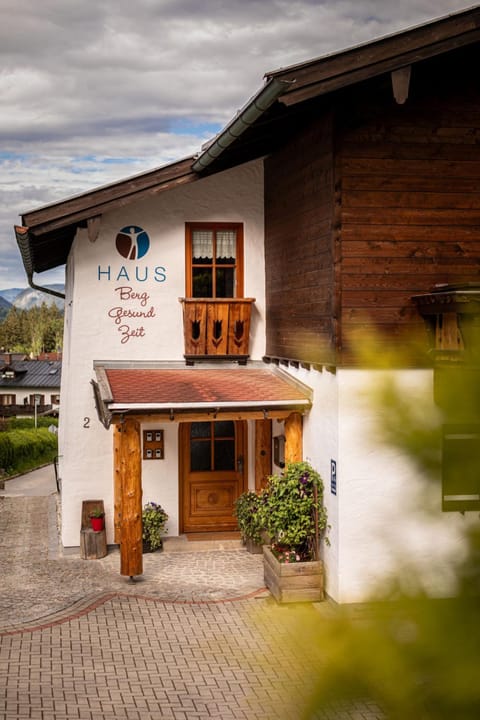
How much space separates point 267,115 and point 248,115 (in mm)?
765

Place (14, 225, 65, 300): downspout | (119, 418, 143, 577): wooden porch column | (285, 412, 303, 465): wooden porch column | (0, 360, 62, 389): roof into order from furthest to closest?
(0, 360, 62, 389): roof → (14, 225, 65, 300): downspout → (285, 412, 303, 465): wooden porch column → (119, 418, 143, 577): wooden porch column

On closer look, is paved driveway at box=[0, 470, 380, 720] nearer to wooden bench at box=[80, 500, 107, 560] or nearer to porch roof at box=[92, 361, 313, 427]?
wooden bench at box=[80, 500, 107, 560]

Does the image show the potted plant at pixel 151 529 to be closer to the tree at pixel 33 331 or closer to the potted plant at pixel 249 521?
the potted plant at pixel 249 521

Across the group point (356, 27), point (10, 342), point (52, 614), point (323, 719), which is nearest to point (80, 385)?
point (52, 614)

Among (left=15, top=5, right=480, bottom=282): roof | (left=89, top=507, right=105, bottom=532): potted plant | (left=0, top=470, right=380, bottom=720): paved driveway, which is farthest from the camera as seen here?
(left=89, top=507, right=105, bottom=532): potted plant

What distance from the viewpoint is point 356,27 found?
33.1 meters

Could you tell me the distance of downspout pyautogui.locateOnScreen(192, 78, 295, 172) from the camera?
9555mm

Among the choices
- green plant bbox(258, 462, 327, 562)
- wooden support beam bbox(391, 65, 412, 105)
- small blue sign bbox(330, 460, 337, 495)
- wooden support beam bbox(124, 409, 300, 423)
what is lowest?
green plant bbox(258, 462, 327, 562)

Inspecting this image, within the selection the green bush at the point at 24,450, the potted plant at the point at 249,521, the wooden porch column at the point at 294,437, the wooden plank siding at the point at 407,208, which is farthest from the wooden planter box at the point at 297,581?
the green bush at the point at 24,450

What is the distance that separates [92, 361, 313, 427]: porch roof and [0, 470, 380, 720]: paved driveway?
222cm

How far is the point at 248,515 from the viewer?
1338 cm

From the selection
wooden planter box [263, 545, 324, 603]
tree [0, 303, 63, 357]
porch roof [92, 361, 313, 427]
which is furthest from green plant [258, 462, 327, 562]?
tree [0, 303, 63, 357]

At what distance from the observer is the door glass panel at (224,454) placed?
14758 millimetres

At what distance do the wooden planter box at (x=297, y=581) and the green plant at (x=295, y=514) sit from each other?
183 mm
